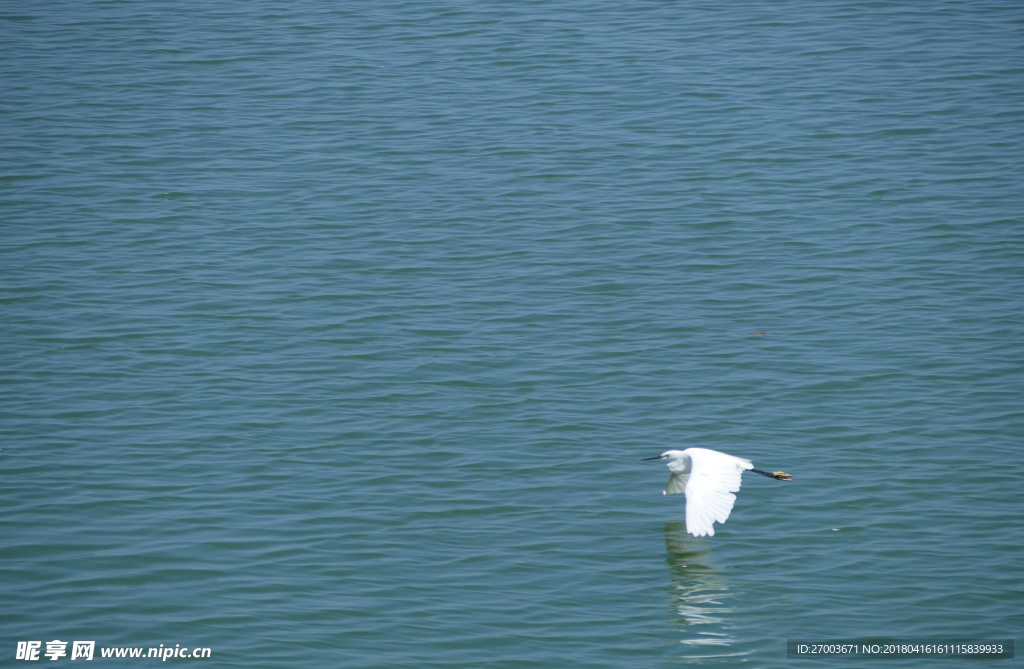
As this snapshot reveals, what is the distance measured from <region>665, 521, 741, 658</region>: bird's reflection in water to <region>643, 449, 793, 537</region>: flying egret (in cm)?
20

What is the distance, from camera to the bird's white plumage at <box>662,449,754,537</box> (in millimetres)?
7758

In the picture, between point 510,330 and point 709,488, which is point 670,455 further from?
point 510,330

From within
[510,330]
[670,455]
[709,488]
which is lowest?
[709,488]

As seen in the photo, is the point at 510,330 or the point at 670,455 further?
the point at 510,330

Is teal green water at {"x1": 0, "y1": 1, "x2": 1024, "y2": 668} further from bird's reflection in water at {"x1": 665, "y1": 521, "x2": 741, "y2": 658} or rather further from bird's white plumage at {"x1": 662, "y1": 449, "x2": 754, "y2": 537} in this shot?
bird's white plumage at {"x1": 662, "y1": 449, "x2": 754, "y2": 537}

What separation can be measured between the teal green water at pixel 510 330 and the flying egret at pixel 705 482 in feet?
1.16

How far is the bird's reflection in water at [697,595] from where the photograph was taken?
7.32 meters

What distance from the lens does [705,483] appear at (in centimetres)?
794

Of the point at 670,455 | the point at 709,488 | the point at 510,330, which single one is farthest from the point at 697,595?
the point at 510,330

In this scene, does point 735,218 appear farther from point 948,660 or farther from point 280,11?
point 280,11

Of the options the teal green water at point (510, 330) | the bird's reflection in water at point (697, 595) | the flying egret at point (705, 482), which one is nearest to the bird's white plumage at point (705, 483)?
the flying egret at point (705, 482)

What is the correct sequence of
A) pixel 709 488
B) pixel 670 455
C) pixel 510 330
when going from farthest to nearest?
pixel 510 330
pixel 670 455
pixel 709 488

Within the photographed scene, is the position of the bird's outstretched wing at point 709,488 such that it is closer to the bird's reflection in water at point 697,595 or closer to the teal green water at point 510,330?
the bird's reflection in water at point 697,595

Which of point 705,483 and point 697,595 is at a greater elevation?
point 705,483
